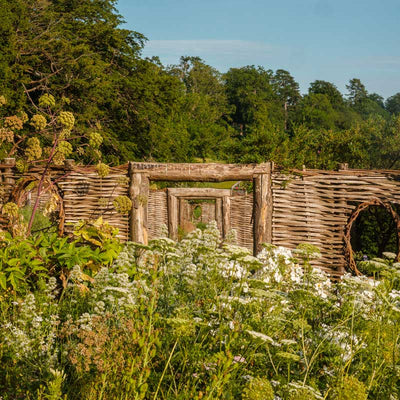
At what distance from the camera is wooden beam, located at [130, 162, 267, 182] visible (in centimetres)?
807

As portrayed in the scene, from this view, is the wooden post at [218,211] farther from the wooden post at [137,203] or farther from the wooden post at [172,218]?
the wooden post at [137,203]

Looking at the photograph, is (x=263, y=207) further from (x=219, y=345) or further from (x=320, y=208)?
(x=219, y=345)

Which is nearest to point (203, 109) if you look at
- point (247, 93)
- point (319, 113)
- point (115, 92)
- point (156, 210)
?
point (319, 113)

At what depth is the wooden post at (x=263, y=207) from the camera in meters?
8.18

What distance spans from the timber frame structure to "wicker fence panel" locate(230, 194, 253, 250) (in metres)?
5.30

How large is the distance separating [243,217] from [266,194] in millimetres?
6137

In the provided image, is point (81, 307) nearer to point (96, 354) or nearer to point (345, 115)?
point (96, 354)

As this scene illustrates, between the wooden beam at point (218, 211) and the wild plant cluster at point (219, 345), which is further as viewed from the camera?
the wooden beam at point (218, 211)

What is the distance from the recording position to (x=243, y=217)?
1430 centimetres

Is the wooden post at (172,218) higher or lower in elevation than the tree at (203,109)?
lower

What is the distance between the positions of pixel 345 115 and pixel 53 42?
65.3 meters

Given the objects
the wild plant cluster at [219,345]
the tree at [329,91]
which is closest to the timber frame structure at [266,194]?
the wild plant cluster at [219,345]

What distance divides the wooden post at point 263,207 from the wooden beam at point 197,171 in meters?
0.12

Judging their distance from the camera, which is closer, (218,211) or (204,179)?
(204,179)
